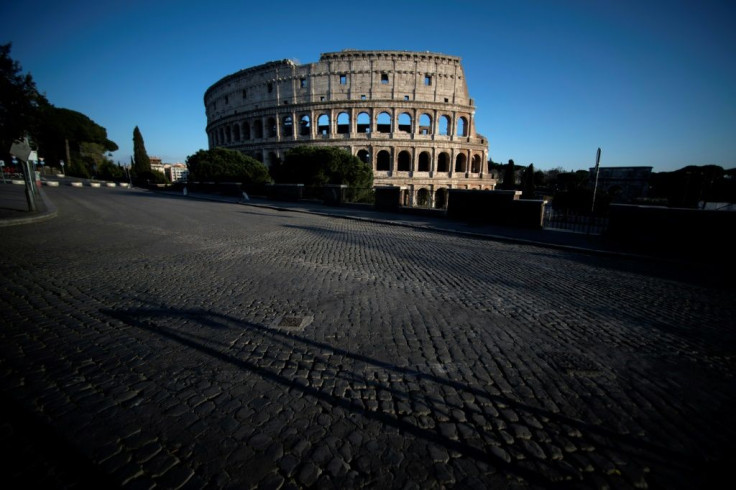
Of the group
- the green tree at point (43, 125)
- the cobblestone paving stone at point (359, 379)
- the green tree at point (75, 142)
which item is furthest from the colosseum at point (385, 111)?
the green tree at point (75, 142)

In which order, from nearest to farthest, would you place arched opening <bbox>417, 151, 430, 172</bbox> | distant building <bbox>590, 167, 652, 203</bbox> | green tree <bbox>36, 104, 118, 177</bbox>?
1. distant building <bbox>590, 167, 652, 203</bbox>
2. arched opening <bbox>417, 151, 430, 172</bbox>
3. green tree <bbox>36, 104, 118, 177</bbox>

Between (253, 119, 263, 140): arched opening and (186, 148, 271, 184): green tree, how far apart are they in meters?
18.6

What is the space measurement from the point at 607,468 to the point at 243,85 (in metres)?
58.2

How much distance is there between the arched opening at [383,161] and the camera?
4359 cm

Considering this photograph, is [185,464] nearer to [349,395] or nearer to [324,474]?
[324,474]

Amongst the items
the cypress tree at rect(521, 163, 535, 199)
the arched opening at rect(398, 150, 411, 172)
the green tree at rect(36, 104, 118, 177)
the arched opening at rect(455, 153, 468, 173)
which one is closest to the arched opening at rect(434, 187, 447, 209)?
the arched opening at rect(455, 153, 468, 173)

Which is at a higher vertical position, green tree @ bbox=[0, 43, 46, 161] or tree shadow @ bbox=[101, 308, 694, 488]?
green tree @ bbox=[0, 43, 46, 161]

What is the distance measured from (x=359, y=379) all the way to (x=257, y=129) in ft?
176

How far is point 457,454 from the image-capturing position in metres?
2.06

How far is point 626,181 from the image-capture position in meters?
39.2

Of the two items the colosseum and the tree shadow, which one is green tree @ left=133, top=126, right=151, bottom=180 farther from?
the tree shadow

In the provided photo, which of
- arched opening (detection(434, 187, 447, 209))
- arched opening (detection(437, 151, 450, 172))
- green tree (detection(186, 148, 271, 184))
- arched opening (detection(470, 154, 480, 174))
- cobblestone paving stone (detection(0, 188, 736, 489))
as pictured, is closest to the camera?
cobblestone paving stone (detection(0, 188, 736, 489))

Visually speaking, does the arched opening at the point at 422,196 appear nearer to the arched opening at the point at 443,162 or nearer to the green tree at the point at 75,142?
the arched opening at the point at 443,162

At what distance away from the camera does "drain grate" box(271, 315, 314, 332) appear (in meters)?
3.74
